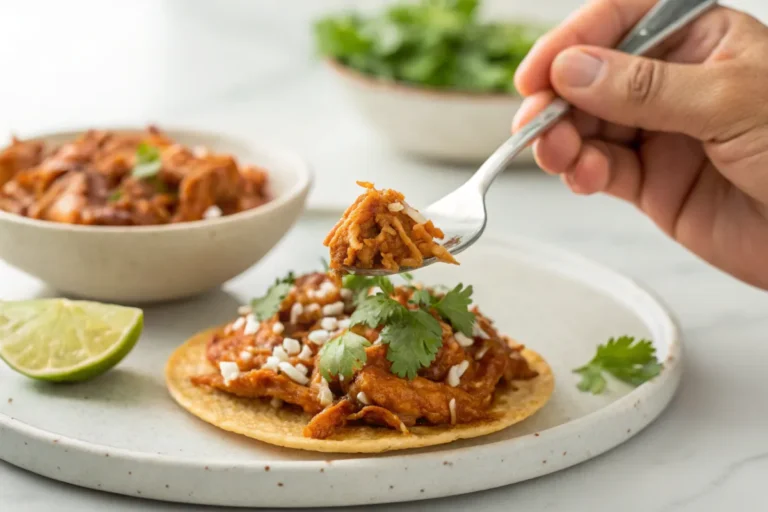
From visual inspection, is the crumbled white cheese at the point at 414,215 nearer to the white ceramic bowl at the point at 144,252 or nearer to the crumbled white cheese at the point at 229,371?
the crumbled white cheese at the point at 229,371

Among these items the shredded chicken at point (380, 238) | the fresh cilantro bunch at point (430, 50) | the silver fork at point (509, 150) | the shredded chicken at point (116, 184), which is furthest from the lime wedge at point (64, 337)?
the fresh cilantro bunch at point (430, 50)

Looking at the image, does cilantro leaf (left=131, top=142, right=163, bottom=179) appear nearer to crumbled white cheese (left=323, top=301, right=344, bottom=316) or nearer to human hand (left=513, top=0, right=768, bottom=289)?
crumbled white cheese (left=323, top=301, right=344, bottom=316)

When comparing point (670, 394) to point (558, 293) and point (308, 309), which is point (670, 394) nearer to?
point (558, 293)

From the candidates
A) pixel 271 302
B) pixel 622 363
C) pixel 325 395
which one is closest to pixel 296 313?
pixel 271 302

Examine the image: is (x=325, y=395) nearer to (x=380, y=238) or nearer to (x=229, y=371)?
(x=229, y=371)

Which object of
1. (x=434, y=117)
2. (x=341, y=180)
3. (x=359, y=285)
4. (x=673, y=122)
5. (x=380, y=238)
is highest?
(x=673, y=122)

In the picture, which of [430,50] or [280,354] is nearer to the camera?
[280,354]

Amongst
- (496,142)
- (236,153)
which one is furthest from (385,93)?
(236,153)
